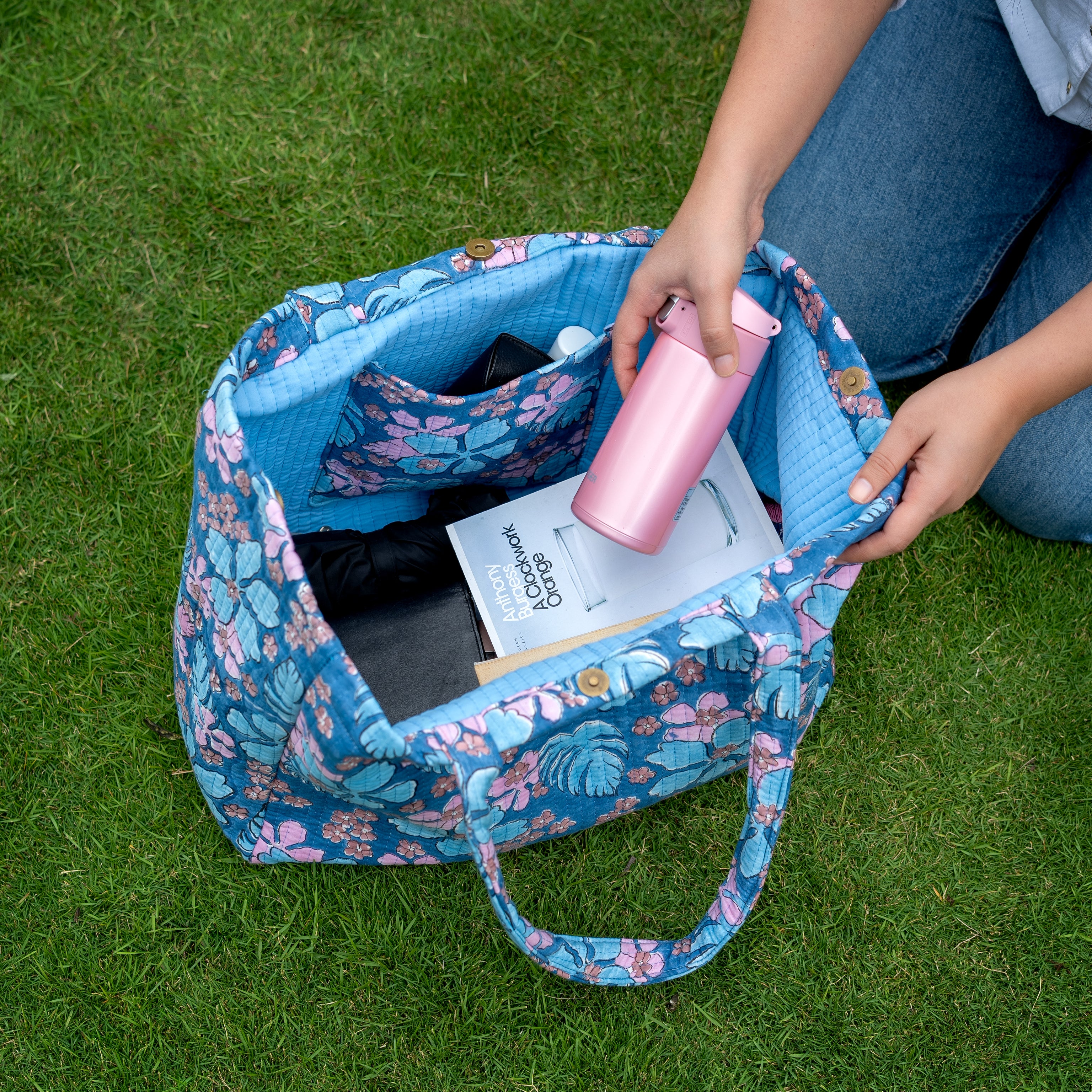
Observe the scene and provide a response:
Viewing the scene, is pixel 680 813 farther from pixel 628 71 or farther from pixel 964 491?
pixel 628 71

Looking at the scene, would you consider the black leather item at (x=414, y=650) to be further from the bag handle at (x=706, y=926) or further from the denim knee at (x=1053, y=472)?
the denim knee at (x=1053, y=472)

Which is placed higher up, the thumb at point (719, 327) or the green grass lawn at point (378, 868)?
the thumb at point (719, 327)

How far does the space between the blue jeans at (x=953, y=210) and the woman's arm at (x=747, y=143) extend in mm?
311

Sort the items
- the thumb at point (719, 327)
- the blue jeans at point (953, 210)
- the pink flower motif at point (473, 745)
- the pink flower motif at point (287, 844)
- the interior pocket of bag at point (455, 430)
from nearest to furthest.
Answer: the pink flower motif at point (473, 745)
the thumb at point (719, 327)
the interior pocket of bag at point (455, 430)
the pink flower motif at point (287, 844)
the blue jeans at point (953, 210)

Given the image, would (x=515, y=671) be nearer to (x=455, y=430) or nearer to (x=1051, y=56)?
(x=455, y=430)

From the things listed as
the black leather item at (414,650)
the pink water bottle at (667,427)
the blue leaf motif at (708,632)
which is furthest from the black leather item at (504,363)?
the blue leaf motif at (708,632)

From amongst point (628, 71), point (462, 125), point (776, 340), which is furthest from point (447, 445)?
point (628, 71)

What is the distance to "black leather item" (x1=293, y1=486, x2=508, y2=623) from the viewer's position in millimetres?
1021

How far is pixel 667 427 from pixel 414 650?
1.20 feet

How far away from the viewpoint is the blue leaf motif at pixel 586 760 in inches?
34.7

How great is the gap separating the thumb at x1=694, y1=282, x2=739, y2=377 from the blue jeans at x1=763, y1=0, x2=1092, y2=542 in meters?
0.51

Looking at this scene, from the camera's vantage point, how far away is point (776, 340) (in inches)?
38.8

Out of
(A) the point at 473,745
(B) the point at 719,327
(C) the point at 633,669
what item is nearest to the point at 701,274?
(B) the point at 719,327

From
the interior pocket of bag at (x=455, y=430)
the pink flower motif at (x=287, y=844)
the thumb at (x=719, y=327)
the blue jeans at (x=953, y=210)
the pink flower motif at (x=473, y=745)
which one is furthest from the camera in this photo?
the blue jeans at (x=953, y=210)
